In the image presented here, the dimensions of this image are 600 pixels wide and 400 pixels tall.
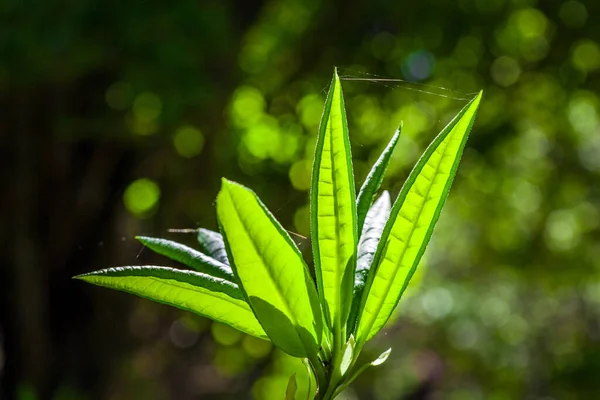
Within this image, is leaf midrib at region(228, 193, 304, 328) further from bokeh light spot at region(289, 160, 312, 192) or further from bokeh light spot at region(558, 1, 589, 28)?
bokeh light spot at region(558, 1, 589, 28)

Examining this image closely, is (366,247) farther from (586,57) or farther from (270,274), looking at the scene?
(586,57)

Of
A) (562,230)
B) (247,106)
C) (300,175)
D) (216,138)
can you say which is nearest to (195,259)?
(216,138)

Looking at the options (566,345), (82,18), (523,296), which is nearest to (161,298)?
(82,18)

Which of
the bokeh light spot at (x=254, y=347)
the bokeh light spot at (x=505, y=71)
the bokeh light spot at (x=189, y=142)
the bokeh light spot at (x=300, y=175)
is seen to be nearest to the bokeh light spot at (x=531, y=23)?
the bokeh light spot at (x=505, y=71)

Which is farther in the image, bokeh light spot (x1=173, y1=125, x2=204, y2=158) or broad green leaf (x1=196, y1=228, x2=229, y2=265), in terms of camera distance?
bokeh light spot (x1=173, y1=125, x2=204, y2=158)

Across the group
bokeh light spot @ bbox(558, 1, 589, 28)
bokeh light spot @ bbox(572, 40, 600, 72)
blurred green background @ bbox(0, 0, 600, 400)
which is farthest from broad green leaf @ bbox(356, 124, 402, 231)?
bokeh light spot @ bbox(572, 40, 600, 72)

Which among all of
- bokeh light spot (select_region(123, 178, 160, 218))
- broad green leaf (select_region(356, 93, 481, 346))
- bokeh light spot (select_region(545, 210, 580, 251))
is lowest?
bokeh light spot (select_region(545, 210, 580, 251))

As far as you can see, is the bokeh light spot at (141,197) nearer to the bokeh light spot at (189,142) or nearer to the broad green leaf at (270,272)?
the bokeh light spot at (189,142)
